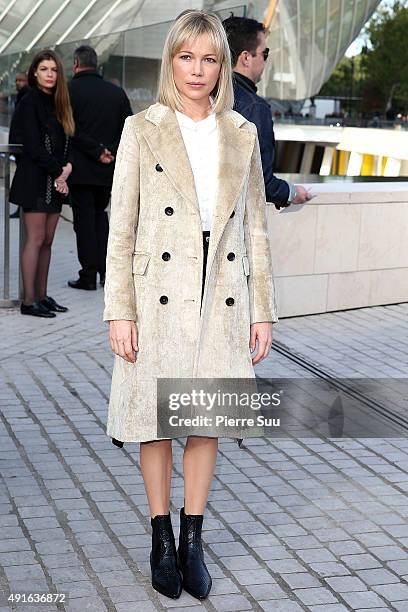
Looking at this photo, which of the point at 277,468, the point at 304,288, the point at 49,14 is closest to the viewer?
the point at 277,468

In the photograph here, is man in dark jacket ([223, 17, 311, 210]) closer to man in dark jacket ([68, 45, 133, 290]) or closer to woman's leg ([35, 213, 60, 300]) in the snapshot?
woman's leg ([35, 213, 60, 300])

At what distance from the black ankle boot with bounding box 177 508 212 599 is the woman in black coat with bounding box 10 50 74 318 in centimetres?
520

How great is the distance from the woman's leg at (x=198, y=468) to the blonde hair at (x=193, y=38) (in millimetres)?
1140

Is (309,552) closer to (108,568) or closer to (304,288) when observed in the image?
(108,568)

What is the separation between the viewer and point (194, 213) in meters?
4.09

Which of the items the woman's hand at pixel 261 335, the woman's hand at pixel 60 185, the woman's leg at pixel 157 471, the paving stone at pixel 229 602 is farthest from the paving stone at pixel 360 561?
the woman's hand at pixel 60 185

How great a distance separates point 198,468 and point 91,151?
251 inches

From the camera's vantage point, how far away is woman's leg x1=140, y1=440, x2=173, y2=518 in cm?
423

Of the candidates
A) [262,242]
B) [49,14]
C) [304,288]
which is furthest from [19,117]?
[49,14]

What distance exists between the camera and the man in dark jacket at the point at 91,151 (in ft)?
33.9

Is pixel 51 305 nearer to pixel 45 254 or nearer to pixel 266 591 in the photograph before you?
pixel 45 254

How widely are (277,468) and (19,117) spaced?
4.31 metres

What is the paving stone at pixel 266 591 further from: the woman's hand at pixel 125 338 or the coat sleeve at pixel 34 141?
the coat sleeve at pixel 34 141

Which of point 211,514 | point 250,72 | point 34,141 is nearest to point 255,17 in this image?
point 34,141
